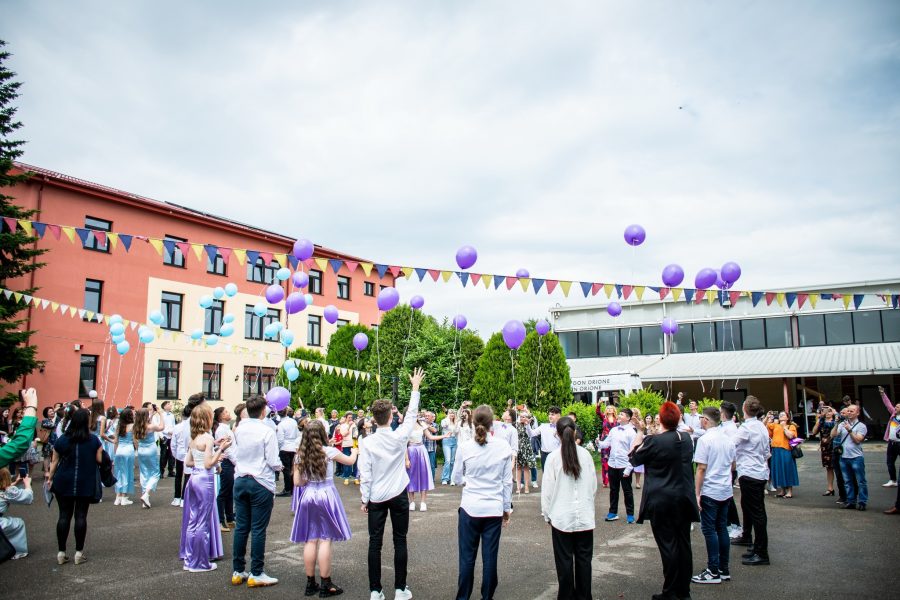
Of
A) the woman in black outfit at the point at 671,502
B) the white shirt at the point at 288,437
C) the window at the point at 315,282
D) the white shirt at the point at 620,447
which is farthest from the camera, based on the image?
the window at the point at 315,282

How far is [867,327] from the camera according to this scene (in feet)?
87.0

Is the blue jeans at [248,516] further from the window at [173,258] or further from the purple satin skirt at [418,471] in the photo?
the window at [173,258]

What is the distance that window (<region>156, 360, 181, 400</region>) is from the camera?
26141mm

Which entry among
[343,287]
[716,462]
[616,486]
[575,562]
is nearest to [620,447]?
[616,486]

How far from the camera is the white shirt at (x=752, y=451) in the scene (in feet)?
22.1

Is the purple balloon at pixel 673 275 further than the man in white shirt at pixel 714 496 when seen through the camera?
Yes

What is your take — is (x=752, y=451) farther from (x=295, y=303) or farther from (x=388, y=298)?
(x=295, y=303)

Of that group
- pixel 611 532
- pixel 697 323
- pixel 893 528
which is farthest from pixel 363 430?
pixel 697 323

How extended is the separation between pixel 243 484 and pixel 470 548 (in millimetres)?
2435

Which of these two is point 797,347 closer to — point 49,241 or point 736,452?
point 736,452

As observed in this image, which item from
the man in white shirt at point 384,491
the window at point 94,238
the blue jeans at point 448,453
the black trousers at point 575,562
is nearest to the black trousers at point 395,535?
the man in white shirt at point 384,491

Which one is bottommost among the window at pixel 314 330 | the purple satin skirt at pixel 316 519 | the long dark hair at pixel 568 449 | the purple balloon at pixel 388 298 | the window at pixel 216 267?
the purple satin skirt at pixel 316 519

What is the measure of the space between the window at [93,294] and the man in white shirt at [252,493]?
71.9ft

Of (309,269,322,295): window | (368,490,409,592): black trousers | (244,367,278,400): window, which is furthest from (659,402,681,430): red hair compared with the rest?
(309,269,322,295): window
